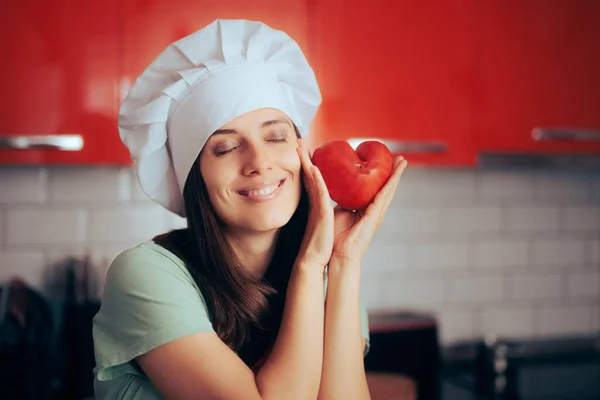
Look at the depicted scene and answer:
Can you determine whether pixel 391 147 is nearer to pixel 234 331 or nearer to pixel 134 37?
pixel 134 37

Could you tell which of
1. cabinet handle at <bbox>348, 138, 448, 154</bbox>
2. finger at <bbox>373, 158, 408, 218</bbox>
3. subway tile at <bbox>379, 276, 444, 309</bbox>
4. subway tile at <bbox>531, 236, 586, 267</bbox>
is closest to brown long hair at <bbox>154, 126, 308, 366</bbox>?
finger at <bbox>373, 158, 408, 218</bbox>

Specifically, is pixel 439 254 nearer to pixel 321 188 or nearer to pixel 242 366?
pixel 321 188

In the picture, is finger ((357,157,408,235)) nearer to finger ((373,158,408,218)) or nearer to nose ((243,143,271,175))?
finger ((373,158,408,218))

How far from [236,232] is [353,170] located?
0.22 meters

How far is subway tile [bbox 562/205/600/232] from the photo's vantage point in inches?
90.3

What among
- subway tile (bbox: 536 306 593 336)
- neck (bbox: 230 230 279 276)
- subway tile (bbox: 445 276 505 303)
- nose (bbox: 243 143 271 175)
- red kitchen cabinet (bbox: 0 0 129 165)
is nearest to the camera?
nose (bbox: 243 143 271 175)

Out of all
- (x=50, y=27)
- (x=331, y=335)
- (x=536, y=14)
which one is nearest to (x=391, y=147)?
(x=536, y=14)

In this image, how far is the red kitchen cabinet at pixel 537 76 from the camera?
1.77m

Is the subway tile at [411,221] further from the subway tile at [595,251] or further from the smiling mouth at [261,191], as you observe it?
the smiling mouth at [261,191]

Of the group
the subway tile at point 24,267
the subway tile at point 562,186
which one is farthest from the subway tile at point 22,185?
the subway tile at point 562,186

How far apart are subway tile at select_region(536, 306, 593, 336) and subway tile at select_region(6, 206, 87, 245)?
1.59m

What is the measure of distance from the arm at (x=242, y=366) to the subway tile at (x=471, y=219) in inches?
51.7

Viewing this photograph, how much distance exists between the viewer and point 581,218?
2.31 m

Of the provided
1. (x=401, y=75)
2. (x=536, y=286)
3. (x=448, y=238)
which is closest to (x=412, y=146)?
(x=401, y=75)
